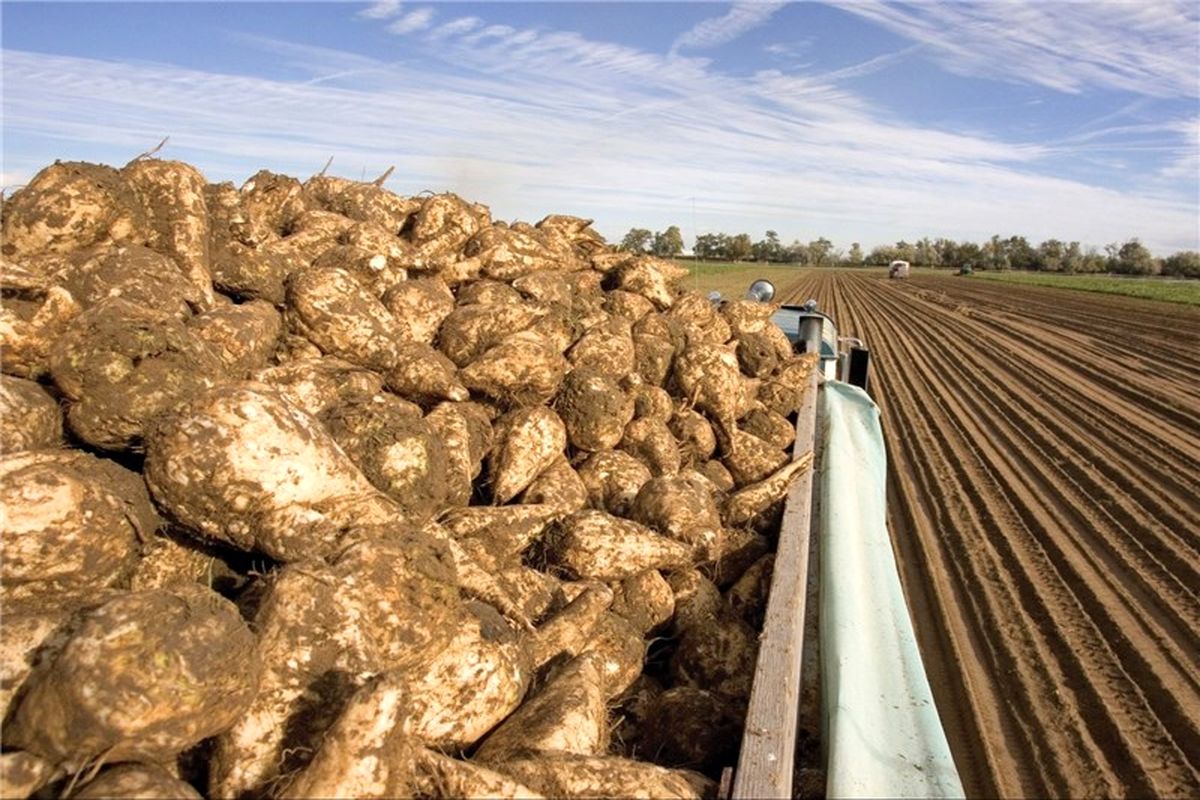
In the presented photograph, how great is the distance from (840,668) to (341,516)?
2.20 metres

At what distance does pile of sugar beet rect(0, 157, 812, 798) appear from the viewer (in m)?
1.92

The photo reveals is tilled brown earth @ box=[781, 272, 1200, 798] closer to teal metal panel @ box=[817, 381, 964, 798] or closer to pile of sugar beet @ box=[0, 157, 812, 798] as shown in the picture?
teal metal panel @ box=[817, 381, 964, 798]

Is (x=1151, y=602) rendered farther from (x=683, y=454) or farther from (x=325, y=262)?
(x=325, y=262)

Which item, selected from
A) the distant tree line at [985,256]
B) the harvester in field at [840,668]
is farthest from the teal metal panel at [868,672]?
the distant tree line at [985,256]

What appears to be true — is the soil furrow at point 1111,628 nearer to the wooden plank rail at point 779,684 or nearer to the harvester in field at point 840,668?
the harvester in field at point 840,668

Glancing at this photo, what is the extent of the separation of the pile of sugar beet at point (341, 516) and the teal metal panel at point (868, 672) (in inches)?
15.0

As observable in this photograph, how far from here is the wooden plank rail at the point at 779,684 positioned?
2086 mm

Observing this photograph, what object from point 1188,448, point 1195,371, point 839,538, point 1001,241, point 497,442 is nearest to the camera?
point 497,442

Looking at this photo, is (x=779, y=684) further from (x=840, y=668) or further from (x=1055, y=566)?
(x=1055, y=566)

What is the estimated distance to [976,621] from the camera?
5.46m

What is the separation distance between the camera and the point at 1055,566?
6363 mm

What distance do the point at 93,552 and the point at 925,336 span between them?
876 inches

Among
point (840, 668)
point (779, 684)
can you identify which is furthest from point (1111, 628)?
point (779, 684)

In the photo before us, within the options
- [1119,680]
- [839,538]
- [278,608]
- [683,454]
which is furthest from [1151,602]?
[278,608]
